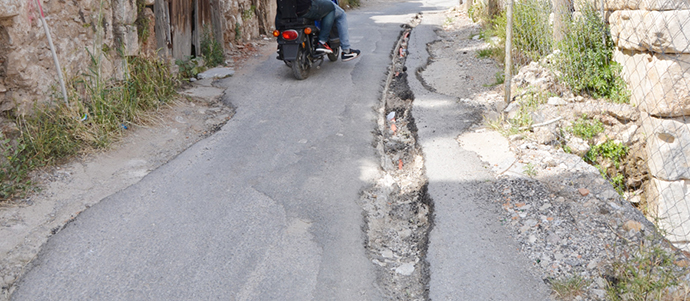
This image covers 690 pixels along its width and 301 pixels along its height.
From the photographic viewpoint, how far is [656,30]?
4.71 m

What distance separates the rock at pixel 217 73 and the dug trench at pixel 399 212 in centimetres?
259

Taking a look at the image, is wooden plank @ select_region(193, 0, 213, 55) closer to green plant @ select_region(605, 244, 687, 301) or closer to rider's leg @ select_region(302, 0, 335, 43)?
rider's leg @ select_region(302, 0, 335, 43)

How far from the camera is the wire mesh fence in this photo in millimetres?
4695

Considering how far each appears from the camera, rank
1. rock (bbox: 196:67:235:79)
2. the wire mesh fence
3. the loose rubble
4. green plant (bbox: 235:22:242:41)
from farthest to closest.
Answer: green plant (bbox: 235:22:242:41) → rock (bbox: 196:67:235:79) → the wire mesh fence → the loose rubble

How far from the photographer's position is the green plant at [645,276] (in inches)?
106

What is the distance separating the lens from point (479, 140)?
16.4 ft

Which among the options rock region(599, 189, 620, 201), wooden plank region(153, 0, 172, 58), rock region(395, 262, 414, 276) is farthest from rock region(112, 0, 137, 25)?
rock region(599, 189, 620, 201)

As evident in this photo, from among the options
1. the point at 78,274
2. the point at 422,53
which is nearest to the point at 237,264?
the point at 78,274

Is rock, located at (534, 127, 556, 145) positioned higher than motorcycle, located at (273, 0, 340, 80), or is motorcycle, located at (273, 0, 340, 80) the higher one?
motorcycle, located at (273, 0, 340, 80)

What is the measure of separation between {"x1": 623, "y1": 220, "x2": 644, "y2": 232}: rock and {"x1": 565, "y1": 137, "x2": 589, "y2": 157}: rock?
1564 mm

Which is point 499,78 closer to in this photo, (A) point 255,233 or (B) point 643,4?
(B) point 643,4

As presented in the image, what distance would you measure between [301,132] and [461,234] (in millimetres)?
2457

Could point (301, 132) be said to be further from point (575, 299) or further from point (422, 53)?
point (422, 53)

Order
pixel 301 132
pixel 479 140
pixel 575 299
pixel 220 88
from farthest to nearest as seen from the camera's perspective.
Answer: pixel 220 88 → pixel 301 132 → pixel 479 140 → pixel 575 299
